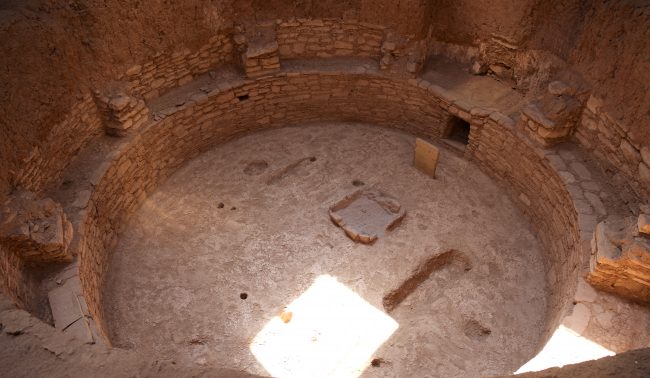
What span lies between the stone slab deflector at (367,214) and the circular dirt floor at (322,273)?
Result: 4.3 inches

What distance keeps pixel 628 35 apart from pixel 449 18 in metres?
2.50

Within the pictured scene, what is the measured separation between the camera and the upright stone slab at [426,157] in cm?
682

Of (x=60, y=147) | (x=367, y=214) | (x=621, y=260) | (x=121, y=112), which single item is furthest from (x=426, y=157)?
(x=60, y=147)

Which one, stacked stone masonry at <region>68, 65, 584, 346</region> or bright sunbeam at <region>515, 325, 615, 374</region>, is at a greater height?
stacked stone masonry at <region>68, 65, 584, 346</region>

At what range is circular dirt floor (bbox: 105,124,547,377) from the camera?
5.23 meters

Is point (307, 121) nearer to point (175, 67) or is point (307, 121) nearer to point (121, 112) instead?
point (175, 67)

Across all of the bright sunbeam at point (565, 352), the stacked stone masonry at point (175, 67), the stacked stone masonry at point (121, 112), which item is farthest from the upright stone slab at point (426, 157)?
the stacked stone masonry at point (121, 112)

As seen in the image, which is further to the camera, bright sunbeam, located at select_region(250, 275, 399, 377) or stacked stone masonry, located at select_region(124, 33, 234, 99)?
stacked stone masonry, located at select_region(124, 33, 234, 99)

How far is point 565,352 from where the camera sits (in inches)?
173

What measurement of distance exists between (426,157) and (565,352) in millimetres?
3279

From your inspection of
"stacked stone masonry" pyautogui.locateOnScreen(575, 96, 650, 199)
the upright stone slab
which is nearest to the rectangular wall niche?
the upright stone slab

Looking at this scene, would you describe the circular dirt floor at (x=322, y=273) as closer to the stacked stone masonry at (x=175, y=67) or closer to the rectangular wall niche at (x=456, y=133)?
the rectangular wall niche at (x=456, y=133)

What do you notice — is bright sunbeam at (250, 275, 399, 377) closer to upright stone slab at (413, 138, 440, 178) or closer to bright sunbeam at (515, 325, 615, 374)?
bright sunbeam at (515, 325, 615, 374)

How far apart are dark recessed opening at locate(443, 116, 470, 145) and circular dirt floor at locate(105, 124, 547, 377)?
33 centimetres
